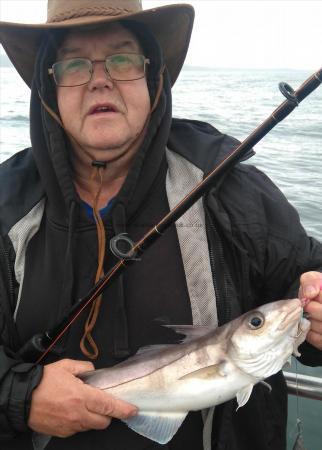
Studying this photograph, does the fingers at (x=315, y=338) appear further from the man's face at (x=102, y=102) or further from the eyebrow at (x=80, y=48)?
the eyebrow at (x=80, y=48)

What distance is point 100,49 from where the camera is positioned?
2559mm

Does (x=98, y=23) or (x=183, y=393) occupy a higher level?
(x=98, y=23)

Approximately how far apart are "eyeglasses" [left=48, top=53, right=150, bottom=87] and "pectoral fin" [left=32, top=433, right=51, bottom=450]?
5.85 feet

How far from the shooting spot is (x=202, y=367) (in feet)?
7.26

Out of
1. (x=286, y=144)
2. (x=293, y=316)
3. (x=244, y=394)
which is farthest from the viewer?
(x=286, y=144)

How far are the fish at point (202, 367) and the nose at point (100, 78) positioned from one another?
1280mm

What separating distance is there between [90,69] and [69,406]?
1.67 meters

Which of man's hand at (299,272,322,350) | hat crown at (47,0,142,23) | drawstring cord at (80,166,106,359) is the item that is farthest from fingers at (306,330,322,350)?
hat crown at (47,0,142,23)

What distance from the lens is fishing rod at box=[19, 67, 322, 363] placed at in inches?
79.7

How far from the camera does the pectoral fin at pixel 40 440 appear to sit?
2.36 metres

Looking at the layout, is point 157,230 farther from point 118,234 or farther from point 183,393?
point 183,393

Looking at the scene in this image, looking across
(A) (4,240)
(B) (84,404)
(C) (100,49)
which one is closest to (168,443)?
(B) (84,404)

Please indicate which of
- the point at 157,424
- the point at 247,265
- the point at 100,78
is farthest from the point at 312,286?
the point at 100,78

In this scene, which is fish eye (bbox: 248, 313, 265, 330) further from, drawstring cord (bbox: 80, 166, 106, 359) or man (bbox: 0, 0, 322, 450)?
drawstring cord (bbox: 80, 166, 106, 359)
